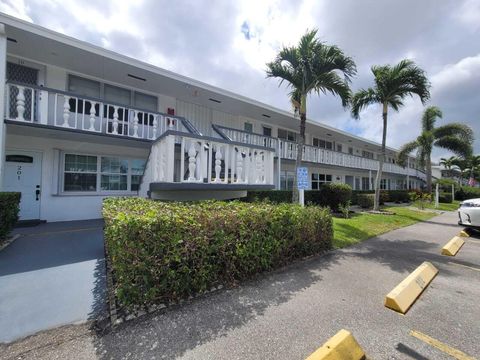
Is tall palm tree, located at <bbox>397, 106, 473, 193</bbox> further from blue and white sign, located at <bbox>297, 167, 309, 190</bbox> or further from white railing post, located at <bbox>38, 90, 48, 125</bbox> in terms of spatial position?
white railing post, located at <bbox>38, 90, 48, 125</bbox>

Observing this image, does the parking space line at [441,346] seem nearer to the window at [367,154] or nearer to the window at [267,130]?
the window at [267,130]

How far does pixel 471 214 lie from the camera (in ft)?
25.1

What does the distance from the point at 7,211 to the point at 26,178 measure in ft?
10.5

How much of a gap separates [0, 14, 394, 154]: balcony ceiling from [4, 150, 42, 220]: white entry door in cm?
343

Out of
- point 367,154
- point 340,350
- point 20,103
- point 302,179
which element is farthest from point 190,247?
point 367,154

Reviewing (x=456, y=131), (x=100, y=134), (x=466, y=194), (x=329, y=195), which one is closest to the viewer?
(x=100, y=134)

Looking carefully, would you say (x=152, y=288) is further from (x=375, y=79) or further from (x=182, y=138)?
(x=375, y=79)

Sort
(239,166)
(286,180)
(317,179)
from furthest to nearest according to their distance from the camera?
(317,179)
(286,180)
(239,166)

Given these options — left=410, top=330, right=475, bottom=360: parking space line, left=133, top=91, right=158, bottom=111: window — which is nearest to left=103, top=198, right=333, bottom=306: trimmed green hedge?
left=410, top=330, right=475, bottom=360: parking space line

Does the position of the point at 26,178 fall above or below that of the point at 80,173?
below

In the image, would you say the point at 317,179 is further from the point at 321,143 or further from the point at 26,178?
the point at 26,178

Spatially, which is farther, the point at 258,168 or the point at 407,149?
the point at 407,149

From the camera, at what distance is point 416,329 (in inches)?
104

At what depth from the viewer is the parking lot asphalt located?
225cm
